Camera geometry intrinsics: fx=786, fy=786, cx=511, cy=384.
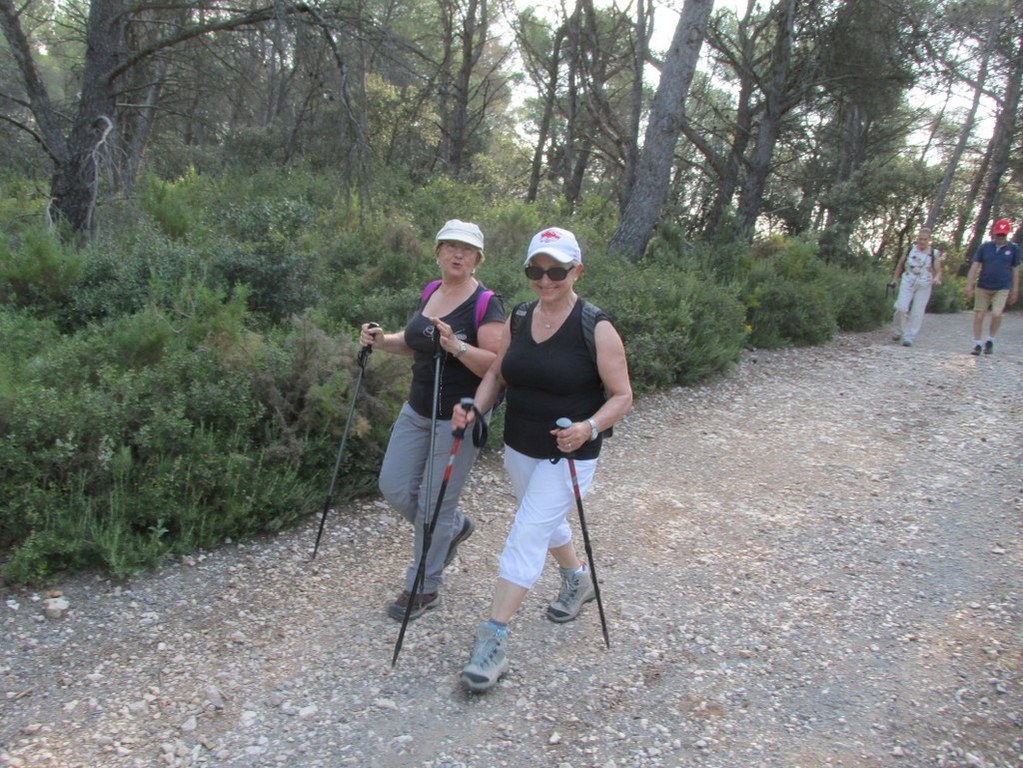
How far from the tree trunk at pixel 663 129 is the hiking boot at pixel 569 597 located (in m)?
8.53

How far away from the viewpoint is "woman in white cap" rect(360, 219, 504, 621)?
3.75m

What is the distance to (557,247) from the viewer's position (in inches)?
133

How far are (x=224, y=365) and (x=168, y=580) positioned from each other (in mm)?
1535

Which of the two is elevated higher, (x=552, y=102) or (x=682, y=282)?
(x=552, y=102)

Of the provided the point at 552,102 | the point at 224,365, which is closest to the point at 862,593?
the point at 224,365

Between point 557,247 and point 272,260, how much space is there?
4984 mm

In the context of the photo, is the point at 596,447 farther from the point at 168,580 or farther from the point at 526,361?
the point at 168,580

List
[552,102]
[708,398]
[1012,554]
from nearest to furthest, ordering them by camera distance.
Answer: [1012,554]
[708,398]
[552,102]

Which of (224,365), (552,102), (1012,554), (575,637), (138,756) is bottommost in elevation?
(138,756)

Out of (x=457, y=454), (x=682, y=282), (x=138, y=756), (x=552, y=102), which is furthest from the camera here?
(x=552, y=102)

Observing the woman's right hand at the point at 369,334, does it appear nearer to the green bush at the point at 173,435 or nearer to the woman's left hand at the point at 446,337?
the woman's left hand at the point at 446,337

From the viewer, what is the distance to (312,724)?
130 inches

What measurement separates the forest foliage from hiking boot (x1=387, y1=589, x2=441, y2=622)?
1.09 metres

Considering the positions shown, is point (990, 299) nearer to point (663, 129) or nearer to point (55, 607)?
point (663, 129)
